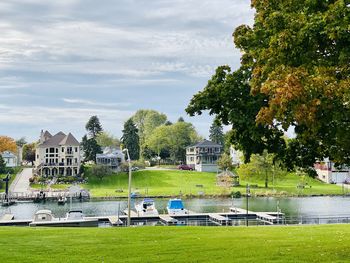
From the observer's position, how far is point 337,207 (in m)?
73.4

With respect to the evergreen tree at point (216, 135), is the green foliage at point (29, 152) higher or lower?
lower

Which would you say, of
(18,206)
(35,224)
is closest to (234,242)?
(35,224)

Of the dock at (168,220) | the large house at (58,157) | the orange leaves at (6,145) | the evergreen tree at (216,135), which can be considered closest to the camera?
the dock at (168,220)

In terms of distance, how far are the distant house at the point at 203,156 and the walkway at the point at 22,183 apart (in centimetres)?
4535

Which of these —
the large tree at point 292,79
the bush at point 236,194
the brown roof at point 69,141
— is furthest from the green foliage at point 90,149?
the large tree at point 292,79

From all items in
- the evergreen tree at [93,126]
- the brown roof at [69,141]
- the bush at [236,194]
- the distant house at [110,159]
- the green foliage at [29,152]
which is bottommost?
the bush at [236,194]

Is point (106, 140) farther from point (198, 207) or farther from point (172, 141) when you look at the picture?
point (198, 207)

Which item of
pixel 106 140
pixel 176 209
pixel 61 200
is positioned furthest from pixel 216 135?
pixel 176 209

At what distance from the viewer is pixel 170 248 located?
17703 millimetres

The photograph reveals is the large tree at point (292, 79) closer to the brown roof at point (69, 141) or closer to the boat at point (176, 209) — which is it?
the boat at point (176, 209)

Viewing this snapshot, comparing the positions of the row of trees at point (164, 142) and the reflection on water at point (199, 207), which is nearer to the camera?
the reflection on water at point (199, 207)

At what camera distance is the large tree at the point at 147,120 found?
564ft

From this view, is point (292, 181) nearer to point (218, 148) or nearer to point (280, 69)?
point (218, 148)

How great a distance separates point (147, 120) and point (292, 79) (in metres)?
163
